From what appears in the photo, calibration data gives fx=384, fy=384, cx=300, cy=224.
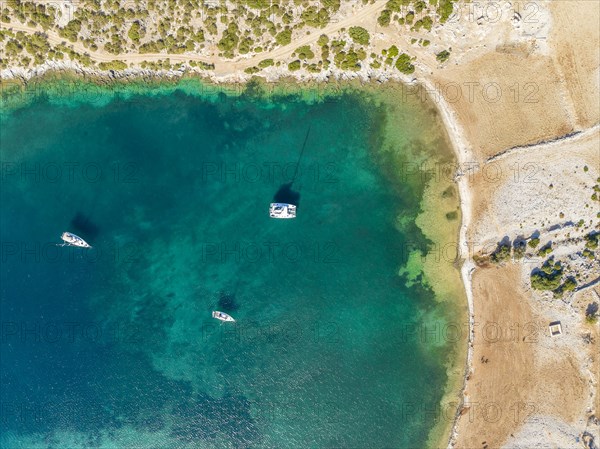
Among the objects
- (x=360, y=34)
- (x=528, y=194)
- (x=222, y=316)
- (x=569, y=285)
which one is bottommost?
(x=222, y=316)

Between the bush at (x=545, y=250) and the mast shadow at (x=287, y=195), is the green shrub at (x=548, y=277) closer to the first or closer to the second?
the bush at (x=545, y=250)

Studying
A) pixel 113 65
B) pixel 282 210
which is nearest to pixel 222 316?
pixel 282 210

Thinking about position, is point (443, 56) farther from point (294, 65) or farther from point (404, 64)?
point (294, 65)

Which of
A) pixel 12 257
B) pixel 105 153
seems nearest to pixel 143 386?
pixel 12 257

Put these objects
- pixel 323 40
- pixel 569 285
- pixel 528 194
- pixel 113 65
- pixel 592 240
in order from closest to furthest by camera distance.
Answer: pixel 592 240
pixel 569 285
pixel 528 194
pixel 323 40
pixel 113 65

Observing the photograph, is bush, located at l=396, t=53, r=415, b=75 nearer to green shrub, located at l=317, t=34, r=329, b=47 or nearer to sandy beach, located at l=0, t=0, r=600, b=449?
sandy beach, located at l=0, t=0, r=600, b=449
